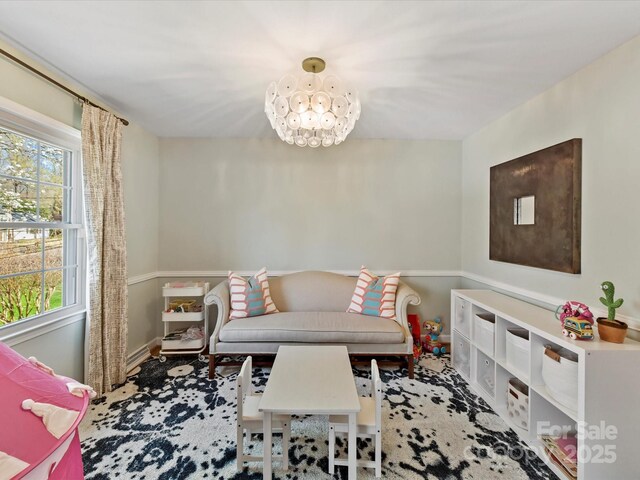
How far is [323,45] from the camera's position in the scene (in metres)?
1.66

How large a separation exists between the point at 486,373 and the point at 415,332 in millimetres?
828

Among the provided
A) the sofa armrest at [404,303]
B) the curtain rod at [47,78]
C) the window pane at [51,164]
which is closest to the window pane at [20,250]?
the window pane at [51,164]

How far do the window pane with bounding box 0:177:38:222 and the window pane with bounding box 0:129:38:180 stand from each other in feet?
0.20

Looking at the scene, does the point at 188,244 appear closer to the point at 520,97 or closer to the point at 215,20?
the point at 215,20

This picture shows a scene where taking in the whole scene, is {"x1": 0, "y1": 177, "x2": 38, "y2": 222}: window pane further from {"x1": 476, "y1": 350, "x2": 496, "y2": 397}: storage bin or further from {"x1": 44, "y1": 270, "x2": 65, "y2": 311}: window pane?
{"x1": 476, "y1": 350, "x2": 496, "y2": 397}: storage bin

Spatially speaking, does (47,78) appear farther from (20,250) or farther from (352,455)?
(352,455)

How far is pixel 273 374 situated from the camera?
168cm

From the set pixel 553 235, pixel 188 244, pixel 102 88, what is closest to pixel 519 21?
pixel 553 235

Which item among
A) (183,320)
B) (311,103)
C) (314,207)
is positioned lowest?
(183,320)

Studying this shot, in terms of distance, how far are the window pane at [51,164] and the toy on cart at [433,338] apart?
148 inches

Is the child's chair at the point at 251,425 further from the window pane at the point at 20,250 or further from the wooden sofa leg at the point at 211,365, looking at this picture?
the window pane at the point at 20,250

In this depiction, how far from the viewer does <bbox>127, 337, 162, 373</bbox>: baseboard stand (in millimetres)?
2701

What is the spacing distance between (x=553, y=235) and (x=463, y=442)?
1599mm

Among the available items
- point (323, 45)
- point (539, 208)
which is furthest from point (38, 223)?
point (539, 208)
